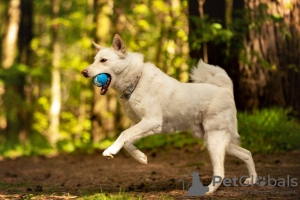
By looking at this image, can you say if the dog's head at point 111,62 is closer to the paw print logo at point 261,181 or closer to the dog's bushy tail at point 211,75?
the dog's bushy tail at point 211,75

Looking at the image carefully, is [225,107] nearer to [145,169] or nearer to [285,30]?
[145,169]

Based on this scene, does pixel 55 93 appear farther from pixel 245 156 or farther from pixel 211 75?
pixel 245 156

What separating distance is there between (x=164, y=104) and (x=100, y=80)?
0.86 meters

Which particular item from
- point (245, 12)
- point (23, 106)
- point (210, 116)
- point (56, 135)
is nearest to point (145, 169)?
point (210, 116)

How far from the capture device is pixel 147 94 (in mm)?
4684

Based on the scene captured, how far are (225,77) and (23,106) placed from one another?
11239 millimetres

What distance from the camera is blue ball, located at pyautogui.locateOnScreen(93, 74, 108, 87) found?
15.1 ft

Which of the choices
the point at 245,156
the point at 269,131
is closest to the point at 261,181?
the point at 245,156

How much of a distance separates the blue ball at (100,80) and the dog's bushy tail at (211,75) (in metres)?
1.46

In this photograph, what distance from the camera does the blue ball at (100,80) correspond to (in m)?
4.61

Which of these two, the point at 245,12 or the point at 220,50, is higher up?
the point at 245,12

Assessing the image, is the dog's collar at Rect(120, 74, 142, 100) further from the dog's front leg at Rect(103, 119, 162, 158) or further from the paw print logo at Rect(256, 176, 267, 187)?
the paw print logo at Rect(256, 176, 267, 187)

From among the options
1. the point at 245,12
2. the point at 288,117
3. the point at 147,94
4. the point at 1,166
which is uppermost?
the point at 245,12

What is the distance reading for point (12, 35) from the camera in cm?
1547
